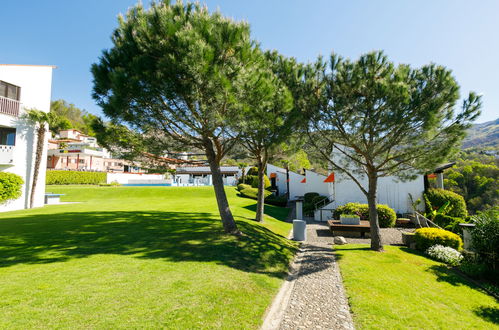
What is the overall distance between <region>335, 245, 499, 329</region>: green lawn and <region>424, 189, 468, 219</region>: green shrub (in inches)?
351

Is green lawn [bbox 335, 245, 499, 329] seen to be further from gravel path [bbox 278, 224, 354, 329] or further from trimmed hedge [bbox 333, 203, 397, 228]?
trimmed hedge [bbox 333, 203, 397, 228]

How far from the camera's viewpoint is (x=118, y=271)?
5723mm

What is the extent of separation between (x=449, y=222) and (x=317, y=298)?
14356mm

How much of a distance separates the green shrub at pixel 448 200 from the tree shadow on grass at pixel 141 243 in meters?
12.6

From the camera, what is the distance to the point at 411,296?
19.7 feet

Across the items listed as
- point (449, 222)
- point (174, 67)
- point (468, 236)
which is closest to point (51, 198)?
point (174, 67)

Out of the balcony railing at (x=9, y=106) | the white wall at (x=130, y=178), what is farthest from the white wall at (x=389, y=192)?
the white wall at (x=130, y=178)

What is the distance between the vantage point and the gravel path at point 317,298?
4.55 metres

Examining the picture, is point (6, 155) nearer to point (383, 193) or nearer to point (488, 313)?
point (488, 313)

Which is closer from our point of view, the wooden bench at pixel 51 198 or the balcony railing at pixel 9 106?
the balcony railing at pixel 9 106

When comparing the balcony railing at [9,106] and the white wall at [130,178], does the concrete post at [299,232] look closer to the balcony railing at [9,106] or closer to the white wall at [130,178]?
the balcony railing at [9,106]

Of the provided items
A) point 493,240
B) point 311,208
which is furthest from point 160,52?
point 311,208

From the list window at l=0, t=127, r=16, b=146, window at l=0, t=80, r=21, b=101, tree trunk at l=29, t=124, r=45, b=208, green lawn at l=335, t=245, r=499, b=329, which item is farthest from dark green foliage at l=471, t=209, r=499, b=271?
window at l=0, t=80, r=21, b=101

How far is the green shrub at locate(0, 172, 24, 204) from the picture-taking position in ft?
49.2
